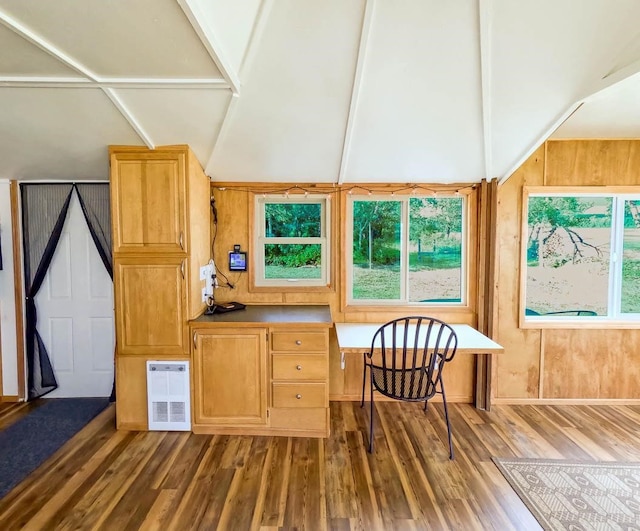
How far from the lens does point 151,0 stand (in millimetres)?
1307

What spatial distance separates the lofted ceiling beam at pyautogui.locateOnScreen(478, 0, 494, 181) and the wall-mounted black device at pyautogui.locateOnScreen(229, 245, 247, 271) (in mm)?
2156

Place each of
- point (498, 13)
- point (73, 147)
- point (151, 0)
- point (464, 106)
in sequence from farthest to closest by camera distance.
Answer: point (73, 147) → point (464, 106) → point (498, 13) → point (151, 0)

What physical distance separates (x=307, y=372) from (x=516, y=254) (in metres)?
2.13

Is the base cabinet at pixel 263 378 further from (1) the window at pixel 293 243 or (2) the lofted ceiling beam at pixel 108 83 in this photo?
(2) the lofted ceiling beam at pixel 108 83

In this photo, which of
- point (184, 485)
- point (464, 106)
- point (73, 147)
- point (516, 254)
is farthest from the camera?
point (516, 254)

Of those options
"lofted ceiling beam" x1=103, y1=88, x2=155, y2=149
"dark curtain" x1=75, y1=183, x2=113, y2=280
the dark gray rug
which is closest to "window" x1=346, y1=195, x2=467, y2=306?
"lofted ceiling beam" x1=103, y1=88, x2=155, y2=149

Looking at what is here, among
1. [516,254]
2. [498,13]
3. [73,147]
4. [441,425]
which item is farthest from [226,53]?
[441,425]

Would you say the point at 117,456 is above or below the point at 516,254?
below

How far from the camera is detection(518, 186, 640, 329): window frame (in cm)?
278

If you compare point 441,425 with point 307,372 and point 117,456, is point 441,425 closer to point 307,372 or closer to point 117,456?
point 307,372

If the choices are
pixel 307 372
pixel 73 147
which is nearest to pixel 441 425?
pixel 307 372

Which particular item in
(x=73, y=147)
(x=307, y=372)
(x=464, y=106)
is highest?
(x=464, y=106)

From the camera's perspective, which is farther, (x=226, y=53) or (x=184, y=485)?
(x=184, y=485)

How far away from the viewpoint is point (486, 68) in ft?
→ 5.86
